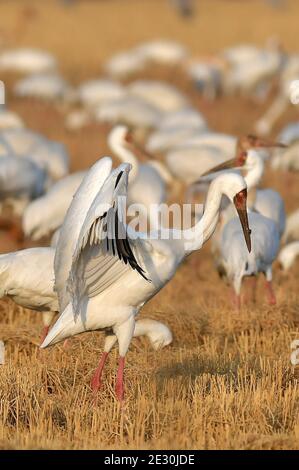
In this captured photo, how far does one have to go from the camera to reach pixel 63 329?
5516 millimetres

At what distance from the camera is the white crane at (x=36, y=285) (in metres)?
6.48

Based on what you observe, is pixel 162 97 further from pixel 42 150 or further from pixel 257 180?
pixel 257 180

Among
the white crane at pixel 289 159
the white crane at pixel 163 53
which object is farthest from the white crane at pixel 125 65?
the white crane at pixel 289 159

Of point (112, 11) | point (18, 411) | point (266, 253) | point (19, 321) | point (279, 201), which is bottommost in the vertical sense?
point (18, 411)

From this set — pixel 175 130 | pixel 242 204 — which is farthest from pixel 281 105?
pixel 242 204

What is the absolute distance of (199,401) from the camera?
17.3 ft

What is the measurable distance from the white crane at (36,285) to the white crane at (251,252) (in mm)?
1161

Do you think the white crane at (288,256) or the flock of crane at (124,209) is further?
the white crane at (288,256)

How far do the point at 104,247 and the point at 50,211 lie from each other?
17.5ft

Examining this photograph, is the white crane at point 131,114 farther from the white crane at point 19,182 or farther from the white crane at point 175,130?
the white crane at point 19,182

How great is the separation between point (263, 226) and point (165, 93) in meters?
14.0
